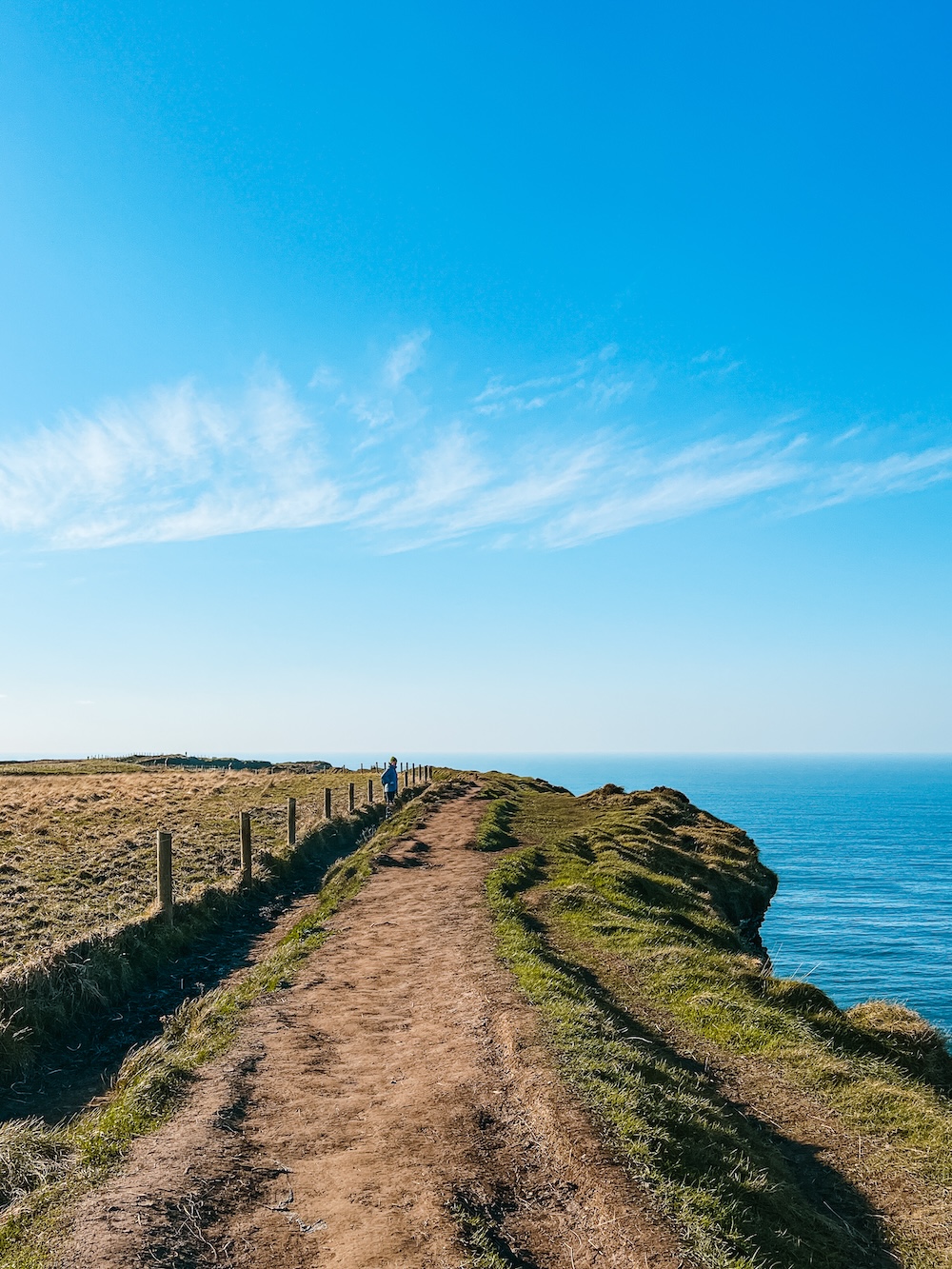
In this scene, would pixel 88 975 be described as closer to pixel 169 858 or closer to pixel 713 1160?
pixel 169 858

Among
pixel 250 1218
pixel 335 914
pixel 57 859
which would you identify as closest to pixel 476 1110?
pixel 250 1218

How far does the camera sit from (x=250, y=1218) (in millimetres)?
6840

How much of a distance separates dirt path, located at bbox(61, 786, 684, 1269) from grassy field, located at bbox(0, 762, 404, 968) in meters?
7.32

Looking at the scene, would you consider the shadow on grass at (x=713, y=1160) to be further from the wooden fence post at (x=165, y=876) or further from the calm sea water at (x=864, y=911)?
the calm sea water at (x=864, y=911)

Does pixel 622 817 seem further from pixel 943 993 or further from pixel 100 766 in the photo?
pixel 100 766

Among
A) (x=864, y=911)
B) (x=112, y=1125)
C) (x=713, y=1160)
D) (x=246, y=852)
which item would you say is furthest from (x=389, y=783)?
(x=864, y=911)

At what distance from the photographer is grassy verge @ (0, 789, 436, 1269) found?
269 inches

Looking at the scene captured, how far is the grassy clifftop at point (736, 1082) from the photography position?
25.6 ft

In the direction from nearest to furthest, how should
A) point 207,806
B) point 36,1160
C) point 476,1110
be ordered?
point 36,1160
point 476,1110
point 207,806

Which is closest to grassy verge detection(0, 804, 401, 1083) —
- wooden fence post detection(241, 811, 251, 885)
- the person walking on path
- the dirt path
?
wooden fence post detection(241, 811, 251, 885)

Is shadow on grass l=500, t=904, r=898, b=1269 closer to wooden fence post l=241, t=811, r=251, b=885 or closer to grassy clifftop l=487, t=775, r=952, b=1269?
grassy clifftop l=487, t=775, r=952, b=1269

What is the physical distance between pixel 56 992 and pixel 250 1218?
29.3 feet

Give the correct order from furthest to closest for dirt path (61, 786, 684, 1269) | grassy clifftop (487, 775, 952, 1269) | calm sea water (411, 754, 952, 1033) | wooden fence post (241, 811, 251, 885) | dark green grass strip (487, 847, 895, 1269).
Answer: calm sea water (411, 754, 952, 1033), wooden fence post (241, 811, 251, 885), grassy clifftop (487, 775, 952, 1269), dark green grass strip (487, 847, 895, 1269), dirt path (61, 786, 684, 1269)

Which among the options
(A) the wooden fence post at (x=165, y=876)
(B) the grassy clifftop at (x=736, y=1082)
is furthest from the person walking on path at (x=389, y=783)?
(A) the wooden fence post at (x=165, y=876)
